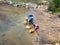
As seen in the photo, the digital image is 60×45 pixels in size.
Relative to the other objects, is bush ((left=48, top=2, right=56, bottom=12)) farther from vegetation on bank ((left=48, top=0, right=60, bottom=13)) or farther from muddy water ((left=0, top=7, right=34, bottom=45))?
muddy water ((left=0, top=7, right=34, bottom=45))

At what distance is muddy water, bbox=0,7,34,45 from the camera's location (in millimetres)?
10445

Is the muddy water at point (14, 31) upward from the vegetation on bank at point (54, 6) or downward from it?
Result: downward

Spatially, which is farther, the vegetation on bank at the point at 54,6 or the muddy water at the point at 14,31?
the vegetation on bank at the point at 54,6

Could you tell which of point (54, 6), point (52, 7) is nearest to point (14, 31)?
point (52, 7)

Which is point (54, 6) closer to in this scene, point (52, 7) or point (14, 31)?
point (52, 7)

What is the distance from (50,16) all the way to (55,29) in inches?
106

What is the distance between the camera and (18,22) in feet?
43.8

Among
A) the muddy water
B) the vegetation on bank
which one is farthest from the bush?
the muddy water

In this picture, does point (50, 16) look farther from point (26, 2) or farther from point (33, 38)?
point (26, 2)

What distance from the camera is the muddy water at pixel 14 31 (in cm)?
1045

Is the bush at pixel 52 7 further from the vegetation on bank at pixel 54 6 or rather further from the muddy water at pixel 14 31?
the muddy water at pixel 14 31

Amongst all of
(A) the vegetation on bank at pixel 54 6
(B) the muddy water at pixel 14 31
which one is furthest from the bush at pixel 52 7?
(B) the muddy water at pixel 14 31

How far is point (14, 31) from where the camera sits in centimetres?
1179

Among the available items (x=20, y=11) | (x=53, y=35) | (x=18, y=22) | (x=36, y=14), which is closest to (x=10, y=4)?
(x=20, y=11)
